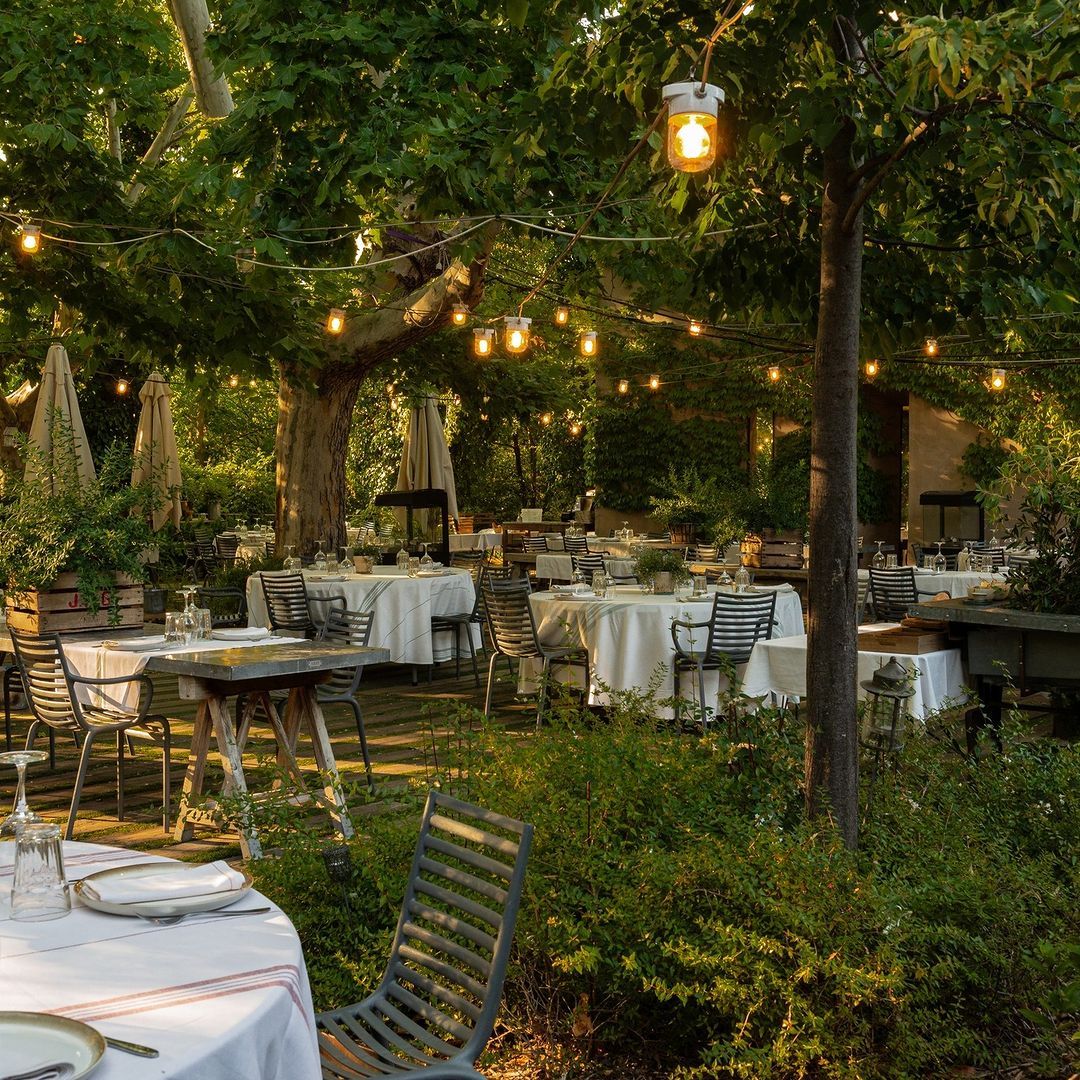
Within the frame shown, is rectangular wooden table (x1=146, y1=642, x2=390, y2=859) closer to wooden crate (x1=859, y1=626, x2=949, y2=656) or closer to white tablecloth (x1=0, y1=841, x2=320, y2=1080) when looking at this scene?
wooden crate (x1=859, y1=626, x2=949, y2=656)

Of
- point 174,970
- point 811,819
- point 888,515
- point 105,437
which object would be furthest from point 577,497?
point 174,970

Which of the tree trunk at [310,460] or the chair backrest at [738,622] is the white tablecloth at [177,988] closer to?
the chair backrest at [738,622]

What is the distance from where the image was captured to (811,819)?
3.61 meters

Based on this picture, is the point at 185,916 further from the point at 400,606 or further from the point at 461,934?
the point at 400,606

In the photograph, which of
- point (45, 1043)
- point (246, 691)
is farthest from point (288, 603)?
point (45, 1043)

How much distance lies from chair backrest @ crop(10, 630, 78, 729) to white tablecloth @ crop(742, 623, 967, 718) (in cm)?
318

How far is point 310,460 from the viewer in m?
12.7

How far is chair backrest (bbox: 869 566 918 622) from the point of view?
32.7 feet

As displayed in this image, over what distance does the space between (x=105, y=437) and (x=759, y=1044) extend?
19.7 m

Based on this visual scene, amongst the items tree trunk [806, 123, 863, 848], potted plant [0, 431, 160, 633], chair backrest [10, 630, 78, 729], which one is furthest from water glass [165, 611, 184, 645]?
tree trunk [806, 123, 863, 848]

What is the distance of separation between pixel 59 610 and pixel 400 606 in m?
3.86

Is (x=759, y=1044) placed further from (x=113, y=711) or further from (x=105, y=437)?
(x=105, y=437)

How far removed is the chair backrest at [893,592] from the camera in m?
9.95

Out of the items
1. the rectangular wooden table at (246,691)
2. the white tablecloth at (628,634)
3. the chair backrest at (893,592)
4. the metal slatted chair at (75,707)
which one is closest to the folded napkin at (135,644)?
the metal slatted chair at (75,707)
